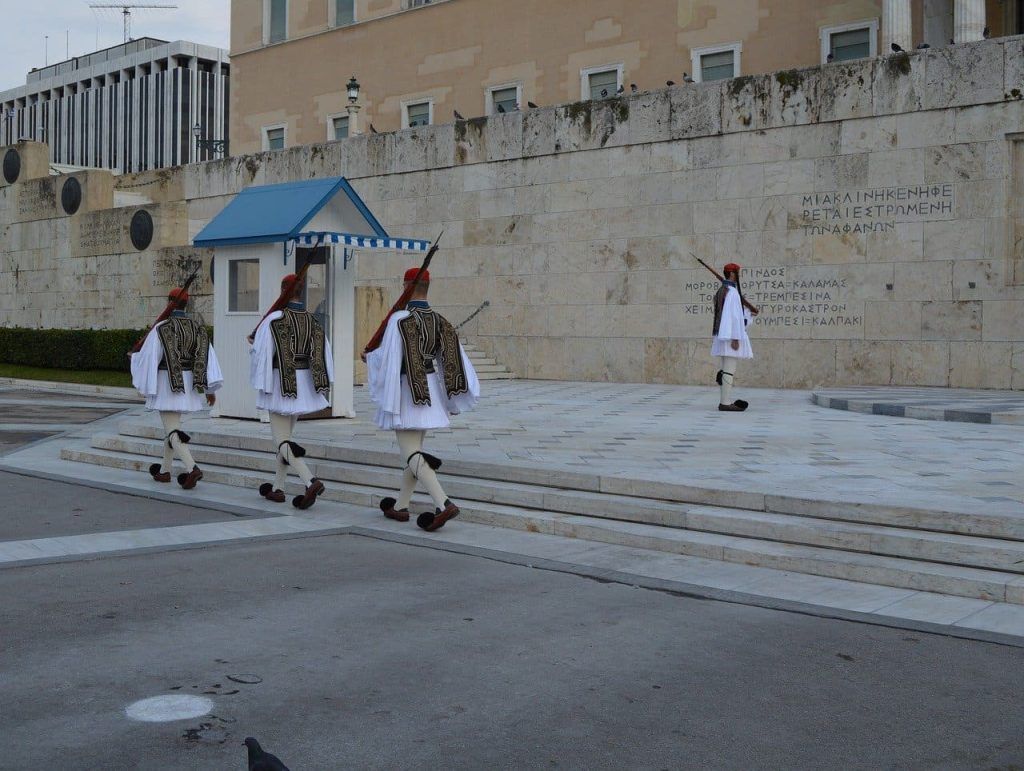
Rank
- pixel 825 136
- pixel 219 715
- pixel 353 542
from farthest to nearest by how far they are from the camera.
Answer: pixel 825 136 → pixel 353 542 → pixel 219 715

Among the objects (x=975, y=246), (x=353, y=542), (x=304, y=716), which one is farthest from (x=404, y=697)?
(x=975, y=246)

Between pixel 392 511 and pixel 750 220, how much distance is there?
1279cm

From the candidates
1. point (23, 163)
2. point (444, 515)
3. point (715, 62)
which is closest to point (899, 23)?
point (715, 62)

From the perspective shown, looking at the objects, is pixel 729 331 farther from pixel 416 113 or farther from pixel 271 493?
pixel 416 113

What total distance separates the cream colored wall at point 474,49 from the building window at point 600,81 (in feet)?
0.69

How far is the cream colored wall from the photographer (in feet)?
90.0

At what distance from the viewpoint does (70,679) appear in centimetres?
475

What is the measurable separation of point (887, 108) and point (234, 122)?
27.3 m

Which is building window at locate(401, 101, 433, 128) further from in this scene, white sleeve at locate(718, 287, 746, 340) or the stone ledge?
white sleeve at locate(718, 287, 746, 340)

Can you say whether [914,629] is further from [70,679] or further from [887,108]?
[887,108]

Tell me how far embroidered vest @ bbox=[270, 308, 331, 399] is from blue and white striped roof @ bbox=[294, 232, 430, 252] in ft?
9.81

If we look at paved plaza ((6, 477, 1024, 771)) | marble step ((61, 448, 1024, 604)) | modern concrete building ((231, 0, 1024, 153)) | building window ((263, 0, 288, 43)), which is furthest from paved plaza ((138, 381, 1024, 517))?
building window ((263, 0, 288, 43))

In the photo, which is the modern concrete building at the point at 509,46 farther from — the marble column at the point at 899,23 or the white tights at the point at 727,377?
the white tights at the point at 727,377

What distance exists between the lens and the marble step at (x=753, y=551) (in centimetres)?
661
